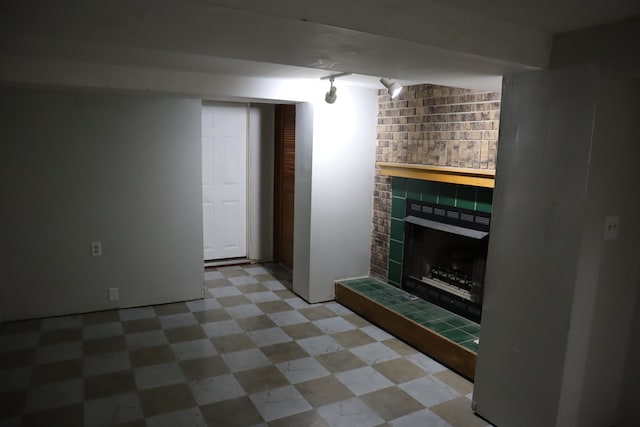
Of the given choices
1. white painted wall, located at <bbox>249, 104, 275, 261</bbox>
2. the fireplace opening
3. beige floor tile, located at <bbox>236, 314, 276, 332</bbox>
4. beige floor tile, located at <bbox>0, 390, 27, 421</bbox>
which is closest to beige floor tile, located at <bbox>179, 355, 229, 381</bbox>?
beige floor tile, located at <bbox>236, 314, 276, 332</bbox>

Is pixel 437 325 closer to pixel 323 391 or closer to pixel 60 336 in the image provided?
pixel 323 391

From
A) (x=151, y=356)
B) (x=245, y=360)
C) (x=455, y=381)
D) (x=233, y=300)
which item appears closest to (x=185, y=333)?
(x=151, y=356)

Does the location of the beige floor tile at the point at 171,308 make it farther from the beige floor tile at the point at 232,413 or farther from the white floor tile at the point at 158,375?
the beige floor tile at the point at 232,413

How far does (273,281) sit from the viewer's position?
5.14m

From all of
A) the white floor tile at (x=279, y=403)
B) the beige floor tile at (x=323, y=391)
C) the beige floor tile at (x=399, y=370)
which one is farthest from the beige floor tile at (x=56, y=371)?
the beige floor tile at (x=399, y=370)

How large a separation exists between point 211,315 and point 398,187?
6.82 ft

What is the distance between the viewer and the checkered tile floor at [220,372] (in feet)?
8.72

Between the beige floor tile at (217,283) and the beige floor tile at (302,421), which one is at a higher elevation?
the beige floor tile at (217,283)

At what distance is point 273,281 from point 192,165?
5.31 feet

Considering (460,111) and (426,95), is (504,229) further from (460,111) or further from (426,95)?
(426,95)

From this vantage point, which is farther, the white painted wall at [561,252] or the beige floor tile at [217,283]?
the beige floor tile at [217,283]

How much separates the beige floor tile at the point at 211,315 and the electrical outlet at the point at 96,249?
100 centimetres

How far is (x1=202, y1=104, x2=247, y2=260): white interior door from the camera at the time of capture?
543cm

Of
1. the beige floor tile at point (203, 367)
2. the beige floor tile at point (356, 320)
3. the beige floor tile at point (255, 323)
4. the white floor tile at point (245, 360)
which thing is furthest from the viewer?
the beige floor tile at point (356, 320)
